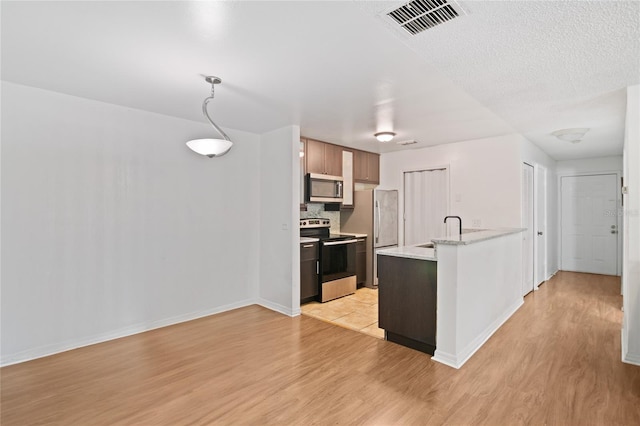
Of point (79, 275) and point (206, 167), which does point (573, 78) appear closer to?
point (206, 167)

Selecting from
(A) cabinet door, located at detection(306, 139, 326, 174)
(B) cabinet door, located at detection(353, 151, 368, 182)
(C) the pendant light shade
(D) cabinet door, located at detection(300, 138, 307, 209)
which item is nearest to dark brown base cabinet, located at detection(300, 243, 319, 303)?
(D) cabinet door, located at detection(300, 138, 307, 209)

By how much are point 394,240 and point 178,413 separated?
14.3 ft

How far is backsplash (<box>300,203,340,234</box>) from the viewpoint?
534 centimetres

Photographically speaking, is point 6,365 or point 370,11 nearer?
point 370,11

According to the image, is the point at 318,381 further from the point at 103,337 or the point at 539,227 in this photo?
the point at 539,227

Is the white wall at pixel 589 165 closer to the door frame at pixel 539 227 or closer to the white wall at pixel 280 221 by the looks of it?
the door frame at pixel 539 227

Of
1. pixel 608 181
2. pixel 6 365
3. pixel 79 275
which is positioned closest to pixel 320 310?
pixel 79 275

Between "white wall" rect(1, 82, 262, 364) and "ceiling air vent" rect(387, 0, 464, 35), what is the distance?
2655mm

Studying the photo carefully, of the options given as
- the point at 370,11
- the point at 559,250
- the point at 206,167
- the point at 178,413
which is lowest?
the point at 178,413

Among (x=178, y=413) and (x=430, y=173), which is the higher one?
(x=430, y=173)

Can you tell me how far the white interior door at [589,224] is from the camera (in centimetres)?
639

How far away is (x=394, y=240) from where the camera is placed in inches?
229

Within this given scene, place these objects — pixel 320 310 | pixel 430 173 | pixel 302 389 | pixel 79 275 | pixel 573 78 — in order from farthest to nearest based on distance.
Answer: pixel 430 173, pixel 320 310, pixel 79 275, pixel 573 78, pixel 302 389

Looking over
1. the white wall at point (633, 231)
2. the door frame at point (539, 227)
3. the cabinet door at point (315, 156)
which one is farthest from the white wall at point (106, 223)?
the door frame at point (539, 227)
